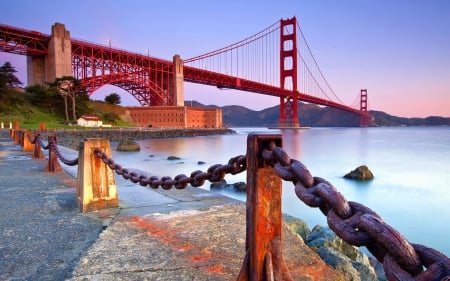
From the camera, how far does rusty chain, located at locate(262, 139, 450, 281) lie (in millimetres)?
662

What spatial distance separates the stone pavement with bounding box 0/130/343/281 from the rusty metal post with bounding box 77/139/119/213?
0.11 m

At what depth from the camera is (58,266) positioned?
2.02 metres

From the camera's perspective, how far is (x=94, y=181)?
3.22 m

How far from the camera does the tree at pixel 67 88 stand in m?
40.9

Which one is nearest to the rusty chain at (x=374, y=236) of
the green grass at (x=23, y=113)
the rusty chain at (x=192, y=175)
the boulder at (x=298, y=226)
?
the rusty chain at (x=192, y=175)

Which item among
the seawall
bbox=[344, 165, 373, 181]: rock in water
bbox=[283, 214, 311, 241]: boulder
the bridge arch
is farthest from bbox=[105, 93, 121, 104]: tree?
bbox=[283, 214, 311, 241]: boulder

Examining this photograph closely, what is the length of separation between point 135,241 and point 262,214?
1.37 metres

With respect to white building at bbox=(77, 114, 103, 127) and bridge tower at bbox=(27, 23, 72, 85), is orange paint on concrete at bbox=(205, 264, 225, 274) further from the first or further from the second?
bridge tower at bbox=(27, 23, 72, 85)

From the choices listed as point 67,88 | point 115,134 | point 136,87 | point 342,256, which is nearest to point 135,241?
point 342,256

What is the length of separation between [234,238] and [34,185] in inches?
148

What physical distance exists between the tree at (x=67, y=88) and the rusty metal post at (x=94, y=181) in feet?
137

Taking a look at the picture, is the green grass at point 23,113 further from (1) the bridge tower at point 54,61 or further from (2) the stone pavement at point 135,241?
(2) the stone pavement at point 135,241

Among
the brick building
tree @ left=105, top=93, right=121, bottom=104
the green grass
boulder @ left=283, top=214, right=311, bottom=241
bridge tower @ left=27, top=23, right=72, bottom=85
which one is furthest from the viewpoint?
the brick building

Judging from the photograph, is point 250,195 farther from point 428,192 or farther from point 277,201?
point 428,192
